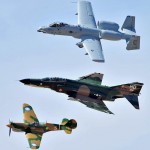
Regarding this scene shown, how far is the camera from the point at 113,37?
175 meters

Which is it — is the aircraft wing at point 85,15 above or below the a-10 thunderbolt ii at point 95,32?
above

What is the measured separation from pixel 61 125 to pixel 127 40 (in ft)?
68.6

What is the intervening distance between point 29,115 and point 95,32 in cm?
1913

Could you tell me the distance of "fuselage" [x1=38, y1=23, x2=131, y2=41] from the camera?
Result: 567 ft

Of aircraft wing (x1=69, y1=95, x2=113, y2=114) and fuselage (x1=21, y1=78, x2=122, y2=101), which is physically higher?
fuselage (x1=21, y1=78, x2=122, y2=101)

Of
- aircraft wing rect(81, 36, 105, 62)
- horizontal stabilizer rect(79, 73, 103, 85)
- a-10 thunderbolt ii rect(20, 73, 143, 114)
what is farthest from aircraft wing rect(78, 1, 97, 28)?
a-10 thunderbolt ii rect(20, 73, 143, 114)

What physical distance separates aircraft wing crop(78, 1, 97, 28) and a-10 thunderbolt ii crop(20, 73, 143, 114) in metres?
12.8

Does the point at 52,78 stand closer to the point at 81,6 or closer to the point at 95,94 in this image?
the point at 95,94

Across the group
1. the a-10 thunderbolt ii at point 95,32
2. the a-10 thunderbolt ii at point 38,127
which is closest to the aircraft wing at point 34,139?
the a-10 thunderbolt ii at point 38,127

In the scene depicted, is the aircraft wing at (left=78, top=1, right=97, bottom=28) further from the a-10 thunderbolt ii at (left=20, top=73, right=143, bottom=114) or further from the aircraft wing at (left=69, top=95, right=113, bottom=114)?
the aircraft wing at (left=69, top=95, right=113, bottom=114)

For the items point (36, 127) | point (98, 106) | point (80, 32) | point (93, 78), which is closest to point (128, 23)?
point (80, 32)

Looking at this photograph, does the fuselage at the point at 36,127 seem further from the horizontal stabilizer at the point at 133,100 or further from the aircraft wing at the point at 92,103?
the horizontal stabilizer at the point at 133,100

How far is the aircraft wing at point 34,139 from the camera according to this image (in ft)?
529

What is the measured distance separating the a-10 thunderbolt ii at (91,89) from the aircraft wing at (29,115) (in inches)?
259
